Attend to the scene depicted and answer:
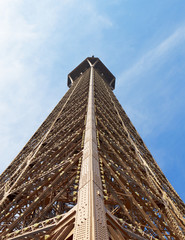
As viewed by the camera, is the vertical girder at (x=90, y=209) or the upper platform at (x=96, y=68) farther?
the upper platform at (x=96, y=68)

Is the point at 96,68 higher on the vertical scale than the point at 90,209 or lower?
higher

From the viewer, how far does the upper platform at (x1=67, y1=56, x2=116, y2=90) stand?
50925 mm

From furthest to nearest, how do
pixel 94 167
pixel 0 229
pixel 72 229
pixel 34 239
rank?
pixel 0 229 < pixel 94 167 < pixel 34 239 < pixel 72 229

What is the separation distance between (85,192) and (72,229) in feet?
2.86

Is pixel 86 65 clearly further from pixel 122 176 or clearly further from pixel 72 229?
pixel 72 229

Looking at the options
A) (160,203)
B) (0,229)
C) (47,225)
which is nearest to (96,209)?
(47,225)

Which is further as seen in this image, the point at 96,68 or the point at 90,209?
the point at 96,68

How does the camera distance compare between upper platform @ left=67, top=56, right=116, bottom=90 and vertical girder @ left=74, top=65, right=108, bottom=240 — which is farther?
upper platform @ left=67, top=56, right=116, bottom=90

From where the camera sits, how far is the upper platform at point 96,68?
2005 inches

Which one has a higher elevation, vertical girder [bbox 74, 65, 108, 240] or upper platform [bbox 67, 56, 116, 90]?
upper platform [bbox 67, 56, 116, 90]

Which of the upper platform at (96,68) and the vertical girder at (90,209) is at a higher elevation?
the upper platform at (96,68)

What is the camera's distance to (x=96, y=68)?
170 feet

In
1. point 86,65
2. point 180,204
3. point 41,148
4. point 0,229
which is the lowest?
point 180,204

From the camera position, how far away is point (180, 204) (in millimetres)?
15781
